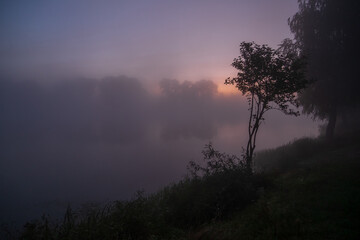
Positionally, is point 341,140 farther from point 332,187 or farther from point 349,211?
point 349,211

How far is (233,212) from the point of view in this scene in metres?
8.79

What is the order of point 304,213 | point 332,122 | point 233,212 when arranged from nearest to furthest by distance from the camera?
point 304,213, point 233,212, point 332,122

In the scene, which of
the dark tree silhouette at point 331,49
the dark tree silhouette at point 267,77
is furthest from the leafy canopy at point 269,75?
the dark tree silhouette at point 331,49

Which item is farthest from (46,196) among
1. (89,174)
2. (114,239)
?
(114,239)

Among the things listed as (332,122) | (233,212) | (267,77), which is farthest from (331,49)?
(233,212)

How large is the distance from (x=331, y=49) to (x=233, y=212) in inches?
993

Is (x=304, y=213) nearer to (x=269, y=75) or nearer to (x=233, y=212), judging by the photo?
(x=233, y=212)

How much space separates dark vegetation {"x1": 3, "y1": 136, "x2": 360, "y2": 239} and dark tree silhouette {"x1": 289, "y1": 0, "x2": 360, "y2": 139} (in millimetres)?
17471

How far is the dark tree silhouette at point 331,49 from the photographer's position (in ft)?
80.3

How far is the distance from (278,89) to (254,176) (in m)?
6.65

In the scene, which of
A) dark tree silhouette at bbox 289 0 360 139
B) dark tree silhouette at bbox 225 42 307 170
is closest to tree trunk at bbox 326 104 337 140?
dark tree silhouette at bbox 289 0 360 139

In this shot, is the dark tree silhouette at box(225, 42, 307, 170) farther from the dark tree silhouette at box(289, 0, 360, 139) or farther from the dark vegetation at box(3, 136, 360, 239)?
the dark tree silhouette at box(289, 0, 360, 139)

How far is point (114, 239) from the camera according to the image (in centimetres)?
702

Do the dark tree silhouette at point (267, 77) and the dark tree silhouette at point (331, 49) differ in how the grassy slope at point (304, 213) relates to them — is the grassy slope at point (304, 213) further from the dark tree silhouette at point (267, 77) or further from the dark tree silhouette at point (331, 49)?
the dark tree silhouette at point (331, 49)
